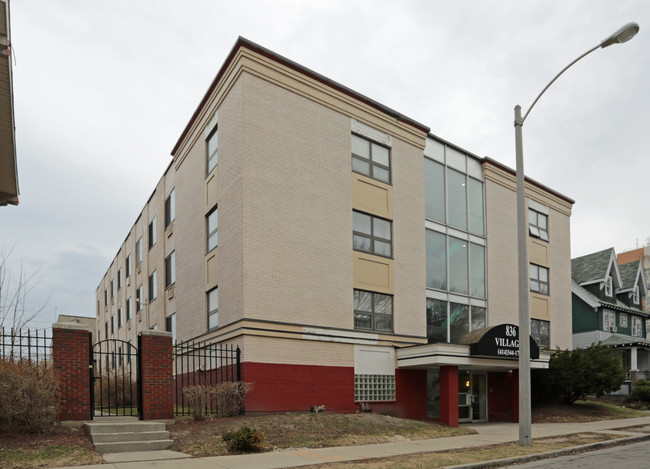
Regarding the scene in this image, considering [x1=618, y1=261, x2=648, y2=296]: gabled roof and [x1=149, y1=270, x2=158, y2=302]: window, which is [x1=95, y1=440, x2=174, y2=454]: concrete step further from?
[x1=618, y1=261, x2=648, y2=296]: gabled roof

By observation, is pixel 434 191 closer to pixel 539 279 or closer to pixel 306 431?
pixel 539 279

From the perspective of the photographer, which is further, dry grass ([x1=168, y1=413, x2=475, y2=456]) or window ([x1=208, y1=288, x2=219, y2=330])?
window ([x1=208, y1=288, x2=219, y2=330])

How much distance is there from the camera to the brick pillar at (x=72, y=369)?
13102 mm

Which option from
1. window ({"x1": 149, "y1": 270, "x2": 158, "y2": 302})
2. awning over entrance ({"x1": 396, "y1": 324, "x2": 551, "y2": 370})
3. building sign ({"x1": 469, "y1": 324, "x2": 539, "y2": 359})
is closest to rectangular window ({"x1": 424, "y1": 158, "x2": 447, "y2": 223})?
awning over entrance ({"x1": 396, "y1": 324, "x2": 551, "y2": 370})

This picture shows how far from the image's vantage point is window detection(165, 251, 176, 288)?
27234 mm

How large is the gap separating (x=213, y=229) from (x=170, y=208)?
8.34 m

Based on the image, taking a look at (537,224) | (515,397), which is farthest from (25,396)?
(537,224)

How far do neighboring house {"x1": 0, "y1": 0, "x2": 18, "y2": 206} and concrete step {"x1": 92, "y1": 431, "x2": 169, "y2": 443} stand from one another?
5453 mm

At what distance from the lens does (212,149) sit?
2220 centimetres

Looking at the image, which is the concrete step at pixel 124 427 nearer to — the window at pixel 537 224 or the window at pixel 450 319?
the window at pixel 450 319

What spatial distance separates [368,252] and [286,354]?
519 centimetres

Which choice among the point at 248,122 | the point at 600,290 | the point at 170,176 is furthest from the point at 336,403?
the point at 600,290

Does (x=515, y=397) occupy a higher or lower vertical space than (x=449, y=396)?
lower

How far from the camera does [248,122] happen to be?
18.6 meters
